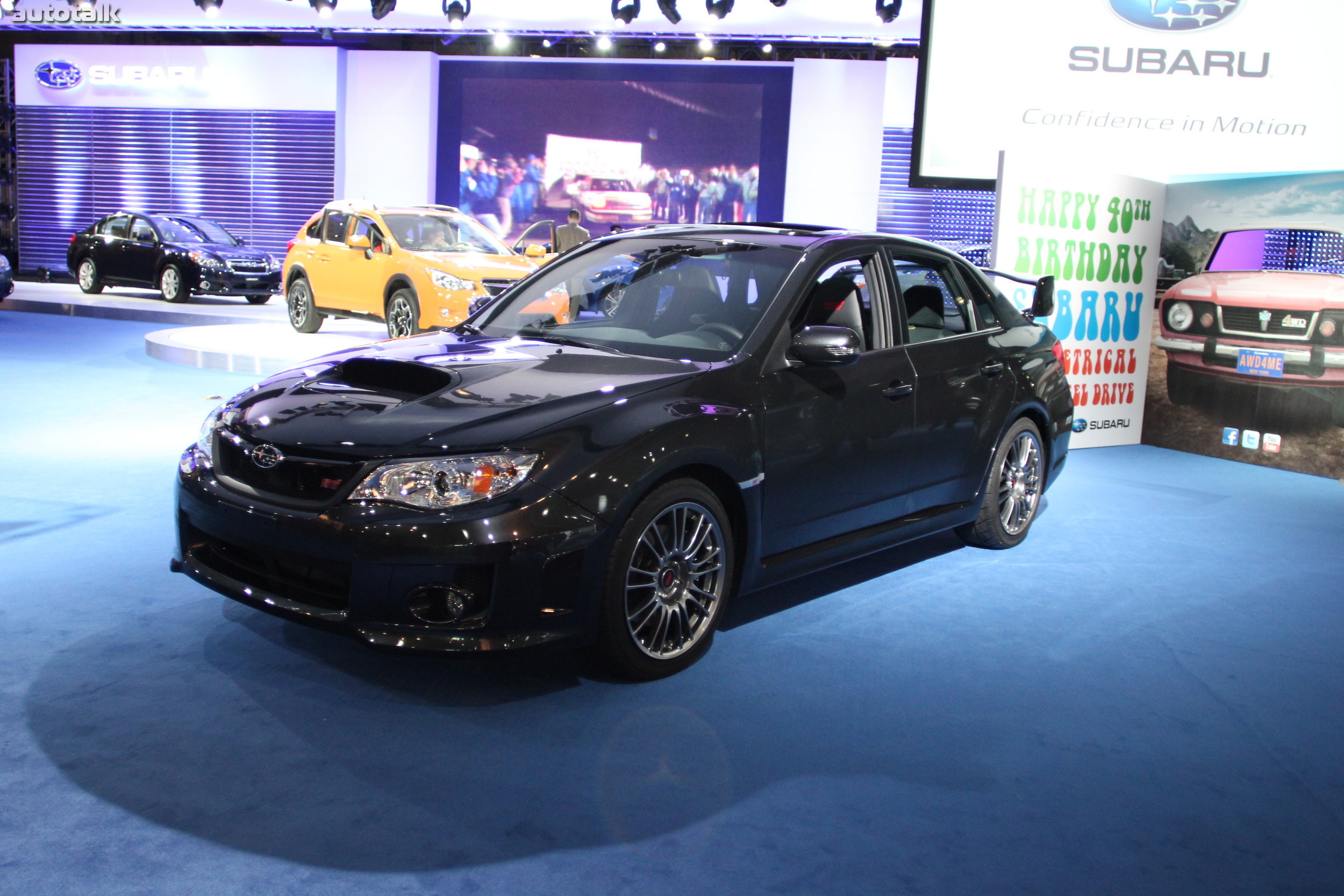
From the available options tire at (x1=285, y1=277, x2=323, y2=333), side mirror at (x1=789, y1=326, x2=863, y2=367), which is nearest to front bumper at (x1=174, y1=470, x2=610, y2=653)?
side mirror at (x1=789, y1=326, x2=863, y2=367)

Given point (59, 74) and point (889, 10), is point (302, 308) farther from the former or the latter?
point (59, 74)

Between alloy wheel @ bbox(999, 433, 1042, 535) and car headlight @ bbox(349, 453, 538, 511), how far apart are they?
9.04 feet

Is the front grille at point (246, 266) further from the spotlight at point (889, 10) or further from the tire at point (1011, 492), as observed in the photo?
the tire at point (1011, 492)

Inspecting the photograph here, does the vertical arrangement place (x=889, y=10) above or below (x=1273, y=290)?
above

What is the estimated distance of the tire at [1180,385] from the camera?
8.34m

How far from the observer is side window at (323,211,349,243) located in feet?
39.7

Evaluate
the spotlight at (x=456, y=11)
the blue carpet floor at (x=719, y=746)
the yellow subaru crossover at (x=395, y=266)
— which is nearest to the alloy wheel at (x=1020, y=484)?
the blue carpet floor at (x=719, y=746)

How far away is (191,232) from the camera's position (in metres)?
17.7

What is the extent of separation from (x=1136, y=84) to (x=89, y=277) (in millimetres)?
16603

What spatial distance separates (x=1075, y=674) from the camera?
368 centimetres

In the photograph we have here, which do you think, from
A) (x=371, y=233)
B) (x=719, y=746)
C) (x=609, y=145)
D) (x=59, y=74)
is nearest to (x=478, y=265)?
(x=371, y=233)

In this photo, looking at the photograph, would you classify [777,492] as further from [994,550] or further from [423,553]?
[994,550]

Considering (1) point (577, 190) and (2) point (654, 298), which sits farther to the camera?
(1) point (577, 190)

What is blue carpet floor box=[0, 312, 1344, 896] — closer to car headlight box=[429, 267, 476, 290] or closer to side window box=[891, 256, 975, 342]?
side window box=[891, 256, 975, 342]
